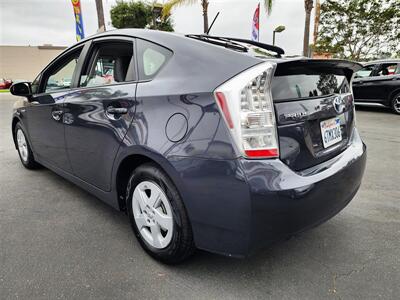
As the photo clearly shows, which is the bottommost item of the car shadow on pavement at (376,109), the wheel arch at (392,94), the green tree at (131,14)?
the car shadow on pavement at (376,109)

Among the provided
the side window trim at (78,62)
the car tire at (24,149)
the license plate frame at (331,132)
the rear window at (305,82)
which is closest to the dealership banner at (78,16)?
the car tire at (24,149)

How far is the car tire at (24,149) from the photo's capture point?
12.5ft

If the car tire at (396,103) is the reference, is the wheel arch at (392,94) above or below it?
above

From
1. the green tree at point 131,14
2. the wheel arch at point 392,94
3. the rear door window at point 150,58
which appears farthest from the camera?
the green tree at point 131,14

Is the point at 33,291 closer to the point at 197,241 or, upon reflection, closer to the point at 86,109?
the point at 197,241

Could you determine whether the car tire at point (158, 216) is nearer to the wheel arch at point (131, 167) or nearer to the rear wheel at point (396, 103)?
the wheel arch at point (131, 167)

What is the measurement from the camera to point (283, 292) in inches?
67.4

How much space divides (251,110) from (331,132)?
723mm

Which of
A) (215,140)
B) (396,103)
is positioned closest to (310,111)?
(215,140)

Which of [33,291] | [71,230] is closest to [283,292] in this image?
[33,291]

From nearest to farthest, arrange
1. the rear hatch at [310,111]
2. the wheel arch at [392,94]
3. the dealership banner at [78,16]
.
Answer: the rear hatch at [310,111]
the wheel arch at [392,94]
the dealership banner at [78,16]

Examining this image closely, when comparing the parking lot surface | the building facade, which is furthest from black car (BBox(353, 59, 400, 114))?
the building facade

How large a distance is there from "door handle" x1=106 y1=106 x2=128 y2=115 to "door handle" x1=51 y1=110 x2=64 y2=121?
0.83 m

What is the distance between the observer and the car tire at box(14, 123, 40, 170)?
12.5ft
